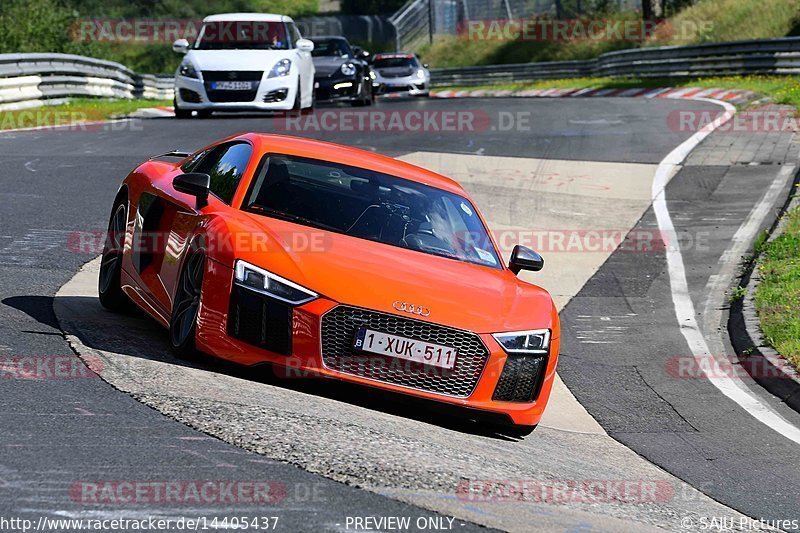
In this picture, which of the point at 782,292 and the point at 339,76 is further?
the point at 339,76

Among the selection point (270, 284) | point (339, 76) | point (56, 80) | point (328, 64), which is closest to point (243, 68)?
point (339, 76)

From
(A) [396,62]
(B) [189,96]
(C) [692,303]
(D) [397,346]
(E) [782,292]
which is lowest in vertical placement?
(A) [396,62]

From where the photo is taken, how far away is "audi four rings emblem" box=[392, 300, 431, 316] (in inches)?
252

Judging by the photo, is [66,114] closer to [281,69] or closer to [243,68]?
[243,68]

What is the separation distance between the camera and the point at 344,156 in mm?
7855

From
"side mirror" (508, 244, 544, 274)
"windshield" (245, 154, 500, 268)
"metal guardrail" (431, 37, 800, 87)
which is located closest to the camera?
"windshield" (245, 154, 500, 268)

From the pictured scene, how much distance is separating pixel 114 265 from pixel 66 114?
Answer: 16160 millimetres

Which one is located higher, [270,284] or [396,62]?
[270,284]

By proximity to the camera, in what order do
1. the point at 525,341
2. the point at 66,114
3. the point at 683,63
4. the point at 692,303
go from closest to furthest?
the point at 525,341
the point at 692,303
the point at 66,114
the point at 683,63

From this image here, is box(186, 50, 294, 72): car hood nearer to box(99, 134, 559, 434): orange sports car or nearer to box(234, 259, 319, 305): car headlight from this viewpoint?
box(99, 134, 559, 434): orange sports car

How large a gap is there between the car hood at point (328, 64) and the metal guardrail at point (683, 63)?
10882 millimetres

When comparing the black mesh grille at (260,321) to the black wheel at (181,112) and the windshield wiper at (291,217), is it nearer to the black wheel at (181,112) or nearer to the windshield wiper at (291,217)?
the windshield wiper at (291,217)

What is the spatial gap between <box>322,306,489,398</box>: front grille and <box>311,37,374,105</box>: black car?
793 inches

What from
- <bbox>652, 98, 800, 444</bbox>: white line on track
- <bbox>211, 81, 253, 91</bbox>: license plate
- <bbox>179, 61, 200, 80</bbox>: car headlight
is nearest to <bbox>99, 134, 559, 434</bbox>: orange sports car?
<bbox>652, 98, 800, 444</bbox>: white line on track
